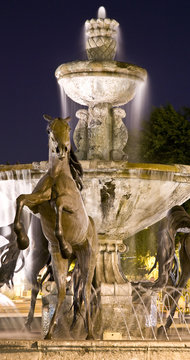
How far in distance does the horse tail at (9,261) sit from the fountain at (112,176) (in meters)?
0.78

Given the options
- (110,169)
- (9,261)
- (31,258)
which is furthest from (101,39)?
(9,261)

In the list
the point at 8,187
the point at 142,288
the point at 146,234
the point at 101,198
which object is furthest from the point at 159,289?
the point at 146,234

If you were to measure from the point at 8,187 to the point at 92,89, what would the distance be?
5.86 ft

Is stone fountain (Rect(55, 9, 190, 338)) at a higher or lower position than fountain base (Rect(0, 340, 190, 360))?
higher

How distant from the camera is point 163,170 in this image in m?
10.4

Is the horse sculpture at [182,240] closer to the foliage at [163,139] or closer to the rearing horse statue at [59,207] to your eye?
the rearing horse statue at [59,207]

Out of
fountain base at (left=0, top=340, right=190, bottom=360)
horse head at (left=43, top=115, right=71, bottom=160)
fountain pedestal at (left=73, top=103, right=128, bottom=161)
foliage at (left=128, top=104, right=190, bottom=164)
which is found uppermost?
horse head at (left=43, top=115, right=71, bottom=160)

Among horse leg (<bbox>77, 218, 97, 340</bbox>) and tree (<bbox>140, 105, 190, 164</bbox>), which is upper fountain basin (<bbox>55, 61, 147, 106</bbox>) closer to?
horse leg (<bbox>77, 218, 97, 340</bbox>)

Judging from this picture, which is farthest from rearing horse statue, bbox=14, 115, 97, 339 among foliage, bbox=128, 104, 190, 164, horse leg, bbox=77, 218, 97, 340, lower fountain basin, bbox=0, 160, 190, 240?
foliage, bbox=128, 104, 190, 164

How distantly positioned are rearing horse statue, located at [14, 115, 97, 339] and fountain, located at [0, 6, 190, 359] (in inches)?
74.9

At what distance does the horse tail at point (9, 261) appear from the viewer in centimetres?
1088

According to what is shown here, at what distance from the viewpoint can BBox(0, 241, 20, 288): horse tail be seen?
10.9m

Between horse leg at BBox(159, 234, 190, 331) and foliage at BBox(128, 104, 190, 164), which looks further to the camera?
foliage at BBox(128, 104, 190, 164)

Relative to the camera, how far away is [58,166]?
8.15 meters
